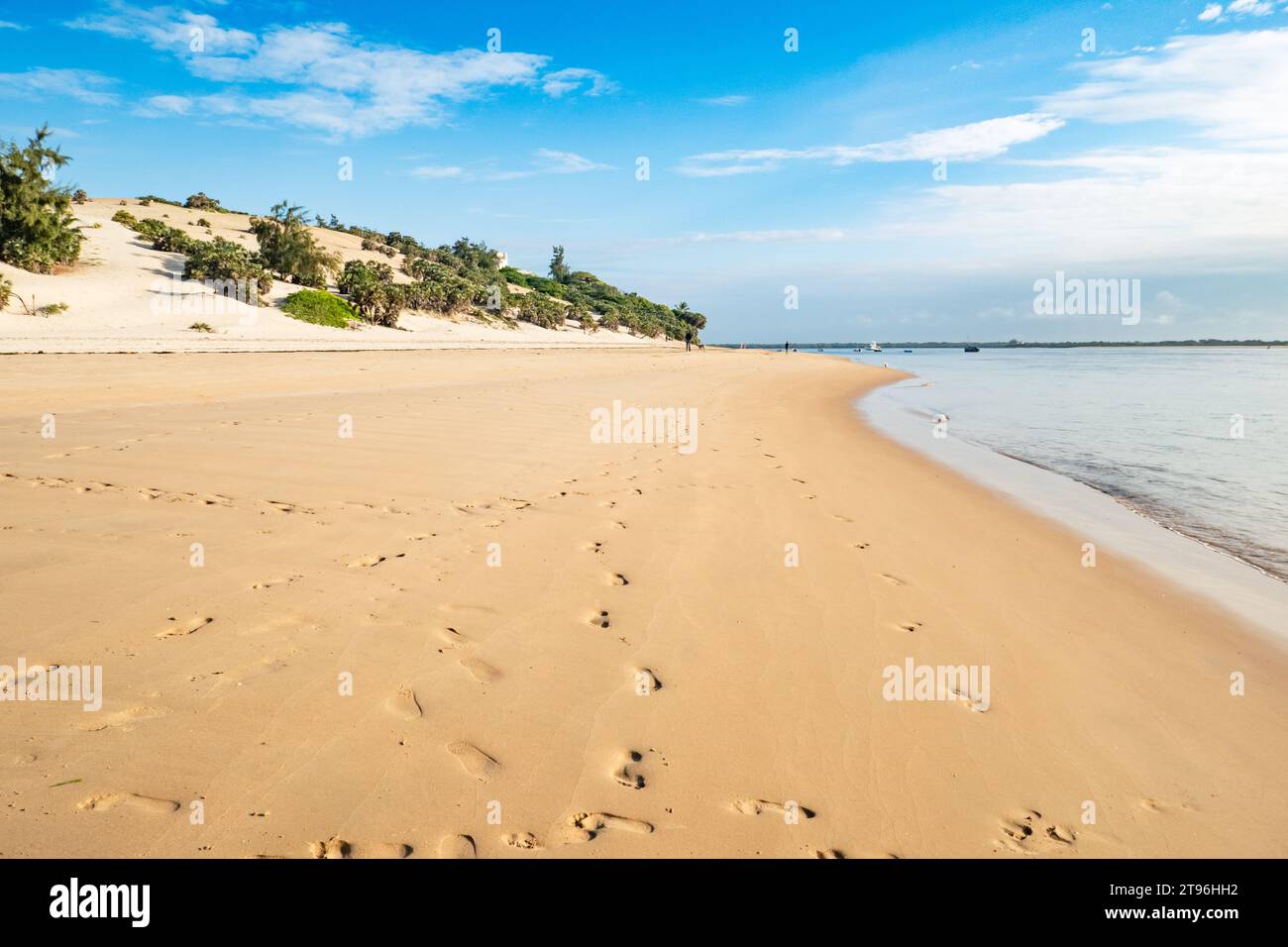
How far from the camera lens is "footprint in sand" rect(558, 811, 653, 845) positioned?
92.0 inches

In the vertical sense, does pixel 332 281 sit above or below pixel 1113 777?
above

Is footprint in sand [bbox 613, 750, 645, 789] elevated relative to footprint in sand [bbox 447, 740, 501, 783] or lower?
lower

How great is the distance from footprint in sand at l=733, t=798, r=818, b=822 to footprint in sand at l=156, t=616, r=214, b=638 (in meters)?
2.96

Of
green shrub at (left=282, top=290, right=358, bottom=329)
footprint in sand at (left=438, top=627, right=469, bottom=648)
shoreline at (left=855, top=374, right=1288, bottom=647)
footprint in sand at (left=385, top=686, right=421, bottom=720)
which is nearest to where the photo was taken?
footprint in sand at (left=385, top=686, right=421, bottom=720)

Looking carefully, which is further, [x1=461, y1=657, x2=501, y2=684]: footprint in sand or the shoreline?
the shoreline

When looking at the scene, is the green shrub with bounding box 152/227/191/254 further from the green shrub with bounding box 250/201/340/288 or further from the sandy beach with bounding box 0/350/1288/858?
the sandy beach with bounding box 0/350/1288/858

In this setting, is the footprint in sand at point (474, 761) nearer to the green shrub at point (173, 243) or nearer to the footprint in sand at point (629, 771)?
the footprint in sand at point (629, 771)

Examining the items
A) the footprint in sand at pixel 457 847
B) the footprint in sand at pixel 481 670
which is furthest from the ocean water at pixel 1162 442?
the footprint in sand at pixel 457 847

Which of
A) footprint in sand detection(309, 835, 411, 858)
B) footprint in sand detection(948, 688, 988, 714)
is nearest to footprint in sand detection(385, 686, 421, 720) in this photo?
footprint in sand detection(309, 835, 411, 858)

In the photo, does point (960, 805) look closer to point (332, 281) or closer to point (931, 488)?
point (931, 488)

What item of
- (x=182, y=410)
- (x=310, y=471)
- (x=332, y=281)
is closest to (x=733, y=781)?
(x=310, y=471)

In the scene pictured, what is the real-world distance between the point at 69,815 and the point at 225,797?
18.4 inches
